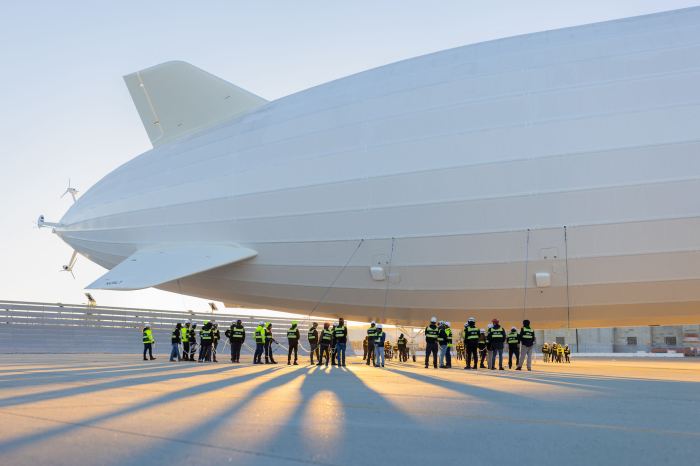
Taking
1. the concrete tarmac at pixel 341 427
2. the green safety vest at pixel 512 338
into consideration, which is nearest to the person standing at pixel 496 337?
the green safety vest at pixel 512 338

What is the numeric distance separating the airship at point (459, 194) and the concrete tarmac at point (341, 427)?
767cm

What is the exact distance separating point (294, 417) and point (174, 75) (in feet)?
66.8

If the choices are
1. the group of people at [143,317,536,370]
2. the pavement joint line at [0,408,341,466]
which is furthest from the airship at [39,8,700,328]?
the pavement joint line at [0,408,341,466]

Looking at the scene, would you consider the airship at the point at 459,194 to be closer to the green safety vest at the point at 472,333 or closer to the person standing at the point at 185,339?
the green safety vest at the point at 472,333

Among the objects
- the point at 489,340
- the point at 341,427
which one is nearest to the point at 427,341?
the point at 489,340

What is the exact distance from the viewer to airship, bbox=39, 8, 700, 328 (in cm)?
1591

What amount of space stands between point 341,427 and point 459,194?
1233 cm

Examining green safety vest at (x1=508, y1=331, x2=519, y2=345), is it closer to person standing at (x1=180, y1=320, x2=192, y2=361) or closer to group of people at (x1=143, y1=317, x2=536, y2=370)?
group of people at (x1=143, y1=317, x2=536, y2=370)

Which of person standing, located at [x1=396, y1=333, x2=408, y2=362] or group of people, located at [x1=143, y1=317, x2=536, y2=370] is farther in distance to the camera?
person standing, located at [x1=396, y1=333, x2=408, y2=362]

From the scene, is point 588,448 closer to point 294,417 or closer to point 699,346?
point 294,417

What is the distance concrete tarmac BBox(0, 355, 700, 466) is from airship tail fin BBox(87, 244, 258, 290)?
9.74 metres

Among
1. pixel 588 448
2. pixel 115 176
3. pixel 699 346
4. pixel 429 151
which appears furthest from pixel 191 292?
pixel 699 346

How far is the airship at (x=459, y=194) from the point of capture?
1591 cm

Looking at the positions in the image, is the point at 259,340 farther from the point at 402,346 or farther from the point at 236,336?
the point at 402,346
